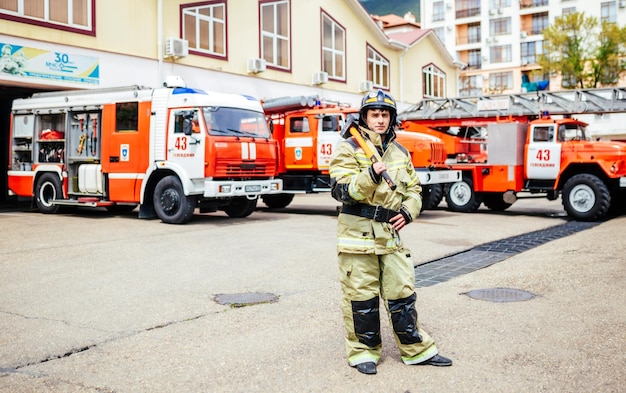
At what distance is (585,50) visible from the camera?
2024 inches

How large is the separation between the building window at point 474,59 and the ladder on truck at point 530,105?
178ft

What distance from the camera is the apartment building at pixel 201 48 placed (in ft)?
59.6

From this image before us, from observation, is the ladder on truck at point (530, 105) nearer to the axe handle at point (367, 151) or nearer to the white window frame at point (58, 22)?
the white window frame at point (58, 22)

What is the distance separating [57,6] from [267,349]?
640 inches

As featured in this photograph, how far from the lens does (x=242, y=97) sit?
15.2 metres

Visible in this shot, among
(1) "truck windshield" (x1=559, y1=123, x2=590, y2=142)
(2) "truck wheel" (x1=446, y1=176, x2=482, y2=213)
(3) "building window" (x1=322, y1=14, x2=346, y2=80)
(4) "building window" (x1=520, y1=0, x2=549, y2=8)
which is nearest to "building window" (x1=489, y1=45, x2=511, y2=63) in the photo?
(4) "building window" (x1=520, y1=0, x2=549, y2=8)

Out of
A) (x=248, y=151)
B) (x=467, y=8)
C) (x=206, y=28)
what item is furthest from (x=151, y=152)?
(x=467, y=8)

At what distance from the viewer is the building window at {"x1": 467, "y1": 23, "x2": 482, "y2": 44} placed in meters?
73.0

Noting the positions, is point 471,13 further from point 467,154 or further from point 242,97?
point 242,97

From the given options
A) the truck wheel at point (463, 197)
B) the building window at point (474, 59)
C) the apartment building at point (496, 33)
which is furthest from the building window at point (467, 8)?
the truck wheel at point (463, 197)

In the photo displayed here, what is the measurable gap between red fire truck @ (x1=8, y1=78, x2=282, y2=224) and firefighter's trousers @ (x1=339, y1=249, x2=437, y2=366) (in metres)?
9.36

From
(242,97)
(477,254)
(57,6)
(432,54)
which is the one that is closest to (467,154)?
(242,97)

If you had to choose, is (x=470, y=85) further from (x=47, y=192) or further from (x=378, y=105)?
(x=378, y=105)

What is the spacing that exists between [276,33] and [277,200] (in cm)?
928
